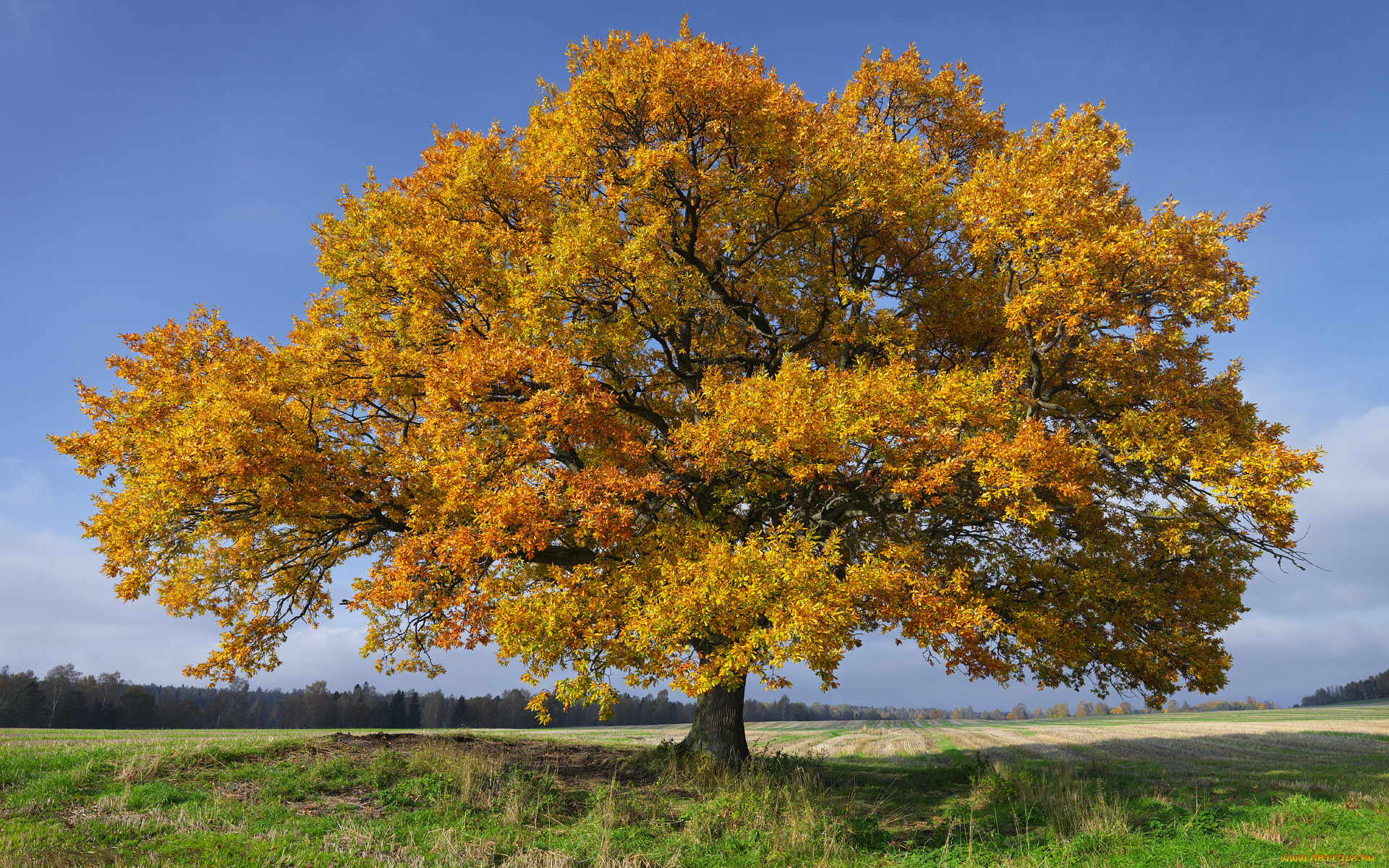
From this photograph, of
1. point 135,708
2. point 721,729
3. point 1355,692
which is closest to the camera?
point 721,729

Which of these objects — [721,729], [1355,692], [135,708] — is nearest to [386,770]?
[721,729]

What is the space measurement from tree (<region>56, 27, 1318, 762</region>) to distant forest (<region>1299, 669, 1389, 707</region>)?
15932 cm

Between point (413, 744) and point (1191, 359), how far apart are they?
67.8ft

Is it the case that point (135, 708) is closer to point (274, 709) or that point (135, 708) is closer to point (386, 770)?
point (274, 709)

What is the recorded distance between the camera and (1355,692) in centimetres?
12862

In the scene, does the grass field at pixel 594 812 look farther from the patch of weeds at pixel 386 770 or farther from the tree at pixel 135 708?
the tree at pixel 135 708

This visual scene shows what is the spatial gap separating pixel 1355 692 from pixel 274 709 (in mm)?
195446

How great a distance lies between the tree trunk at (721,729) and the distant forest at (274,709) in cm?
3439

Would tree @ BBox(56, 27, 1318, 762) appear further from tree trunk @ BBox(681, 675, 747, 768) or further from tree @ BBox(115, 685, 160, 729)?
tree @ BBox(115, 685, 160, 729)

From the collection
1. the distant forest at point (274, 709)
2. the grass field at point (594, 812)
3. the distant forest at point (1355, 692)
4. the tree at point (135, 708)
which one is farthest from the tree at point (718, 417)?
the distant forest at point (1355, 692)

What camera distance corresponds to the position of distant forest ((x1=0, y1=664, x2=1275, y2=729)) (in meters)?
59.8

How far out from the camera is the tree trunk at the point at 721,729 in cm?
1631

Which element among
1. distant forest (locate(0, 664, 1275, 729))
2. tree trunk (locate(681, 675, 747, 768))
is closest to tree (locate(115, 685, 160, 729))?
distant forest (locate(0, 664, 1275, 729))

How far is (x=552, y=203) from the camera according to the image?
17375mm
